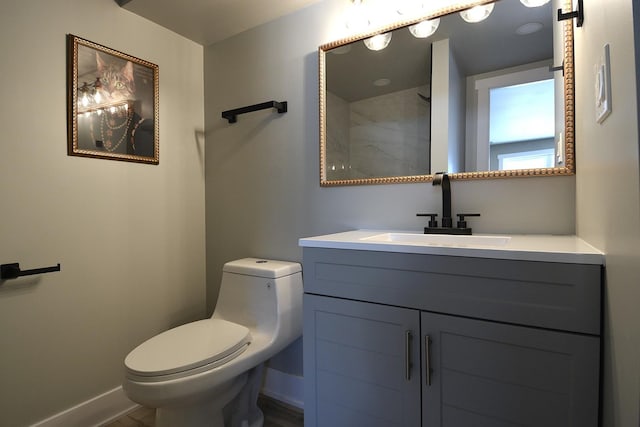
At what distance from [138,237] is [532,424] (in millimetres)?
1901

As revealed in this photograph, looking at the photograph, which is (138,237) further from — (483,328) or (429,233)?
(483,328)

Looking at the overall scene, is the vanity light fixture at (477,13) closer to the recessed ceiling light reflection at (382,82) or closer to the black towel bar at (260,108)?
the recessed ceiling light reflection at (382,82)

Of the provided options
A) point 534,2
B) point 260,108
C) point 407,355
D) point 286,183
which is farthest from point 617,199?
point 260,108

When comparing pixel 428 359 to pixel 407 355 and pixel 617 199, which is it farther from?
pixel 617 199

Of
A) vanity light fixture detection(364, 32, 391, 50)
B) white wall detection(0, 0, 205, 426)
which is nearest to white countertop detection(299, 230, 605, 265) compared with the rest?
vanity light fixture detection(364, 32, 391, 50)

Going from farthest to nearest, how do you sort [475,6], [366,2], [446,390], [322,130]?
[322,130]
[366,2]
[475,6]
[446,390]

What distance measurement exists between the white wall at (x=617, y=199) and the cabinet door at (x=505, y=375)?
6 centimetres

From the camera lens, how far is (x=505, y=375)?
888 millimetres

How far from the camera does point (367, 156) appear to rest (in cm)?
162

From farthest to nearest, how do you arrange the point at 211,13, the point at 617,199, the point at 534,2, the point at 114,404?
the point at 211,13, the point at 114,404, the point at 534,2, the point at 617,199

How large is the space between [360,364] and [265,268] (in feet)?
2.34

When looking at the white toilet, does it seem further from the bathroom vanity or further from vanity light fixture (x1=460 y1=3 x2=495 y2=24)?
vanity light fixture (x1=460 y1=3 x2=495 y2=24)

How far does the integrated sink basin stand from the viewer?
1202 millimetres

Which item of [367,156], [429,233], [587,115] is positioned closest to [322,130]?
[367,156]
